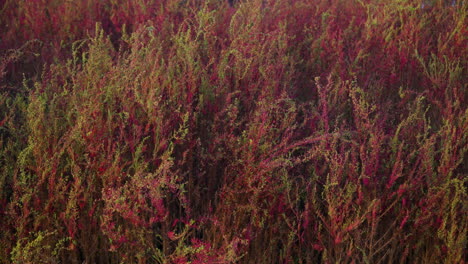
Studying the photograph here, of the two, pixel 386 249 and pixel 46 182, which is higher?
pixel 46 182

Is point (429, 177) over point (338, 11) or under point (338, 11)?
under

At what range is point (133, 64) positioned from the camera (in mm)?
2229

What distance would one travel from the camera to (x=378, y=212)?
1909mm

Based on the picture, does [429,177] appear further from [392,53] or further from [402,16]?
[402,16]

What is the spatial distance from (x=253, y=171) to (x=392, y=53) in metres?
1.91

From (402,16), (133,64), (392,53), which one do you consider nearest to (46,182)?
(133,64)

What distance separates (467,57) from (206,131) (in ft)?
6.80

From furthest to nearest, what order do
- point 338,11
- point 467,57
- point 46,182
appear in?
point 338,11, point 467,57, point 46,182

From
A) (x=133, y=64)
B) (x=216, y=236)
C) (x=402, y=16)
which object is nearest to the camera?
(x=216, y=236)

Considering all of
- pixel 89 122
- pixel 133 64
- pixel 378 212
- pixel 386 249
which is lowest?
pixel 386 249

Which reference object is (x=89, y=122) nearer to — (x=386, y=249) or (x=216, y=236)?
(x=216, y=236)

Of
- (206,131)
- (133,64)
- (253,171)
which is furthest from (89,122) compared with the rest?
(253,171)

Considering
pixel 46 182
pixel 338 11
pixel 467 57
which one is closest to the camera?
pixel 46 182

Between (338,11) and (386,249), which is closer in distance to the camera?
(386,249)
